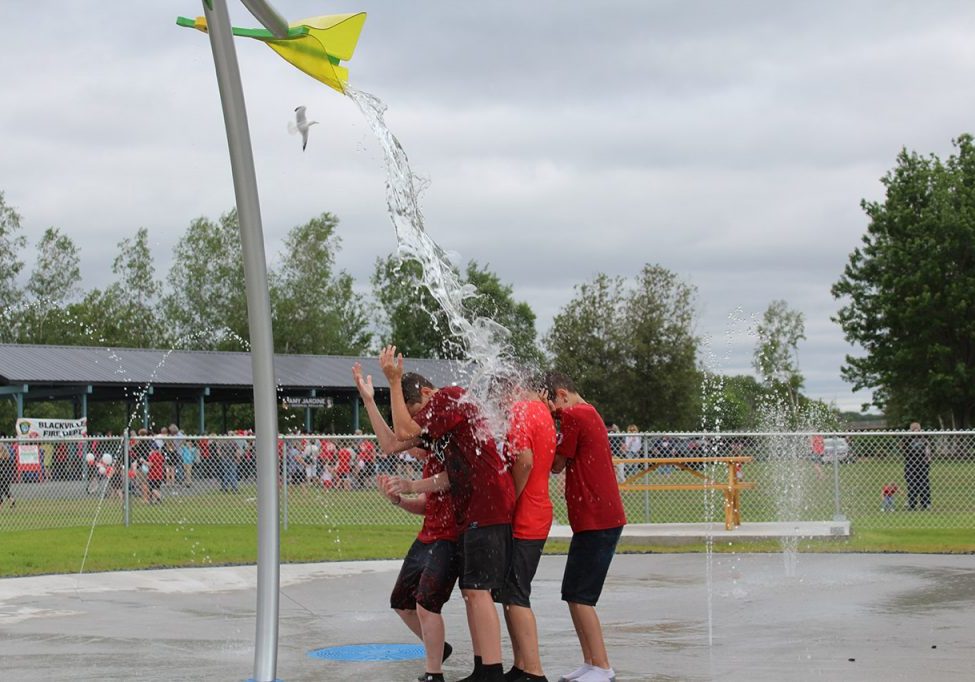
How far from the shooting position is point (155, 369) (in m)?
40.1

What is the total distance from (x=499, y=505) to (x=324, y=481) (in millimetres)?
13094

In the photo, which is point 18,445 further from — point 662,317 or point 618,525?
point 662,317

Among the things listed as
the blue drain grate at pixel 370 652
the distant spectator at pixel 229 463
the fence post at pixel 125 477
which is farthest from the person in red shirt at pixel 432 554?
the distant spectator at pixel 229 463

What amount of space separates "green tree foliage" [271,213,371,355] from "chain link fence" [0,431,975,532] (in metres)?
42.5

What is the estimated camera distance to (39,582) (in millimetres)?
12938

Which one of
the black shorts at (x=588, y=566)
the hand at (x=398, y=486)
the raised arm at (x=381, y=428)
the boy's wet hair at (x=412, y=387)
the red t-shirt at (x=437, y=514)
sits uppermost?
the boy's wet hair at (x=412, y=387)

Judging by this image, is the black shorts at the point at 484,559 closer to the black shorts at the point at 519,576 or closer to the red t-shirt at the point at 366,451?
the black shorts at the point at 519,576

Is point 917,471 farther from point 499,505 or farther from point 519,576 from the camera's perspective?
point 499,505

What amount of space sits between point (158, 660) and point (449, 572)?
233 cm

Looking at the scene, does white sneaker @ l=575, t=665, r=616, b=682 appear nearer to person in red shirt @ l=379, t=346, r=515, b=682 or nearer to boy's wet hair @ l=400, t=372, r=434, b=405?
person in red shirt @ l=379, t=346, r=515, b=682

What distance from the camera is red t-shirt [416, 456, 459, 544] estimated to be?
7430mm

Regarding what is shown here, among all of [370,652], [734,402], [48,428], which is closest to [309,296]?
[734,402]

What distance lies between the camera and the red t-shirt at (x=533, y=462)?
287 inches

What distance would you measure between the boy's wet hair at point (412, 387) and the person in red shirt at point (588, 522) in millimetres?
885
